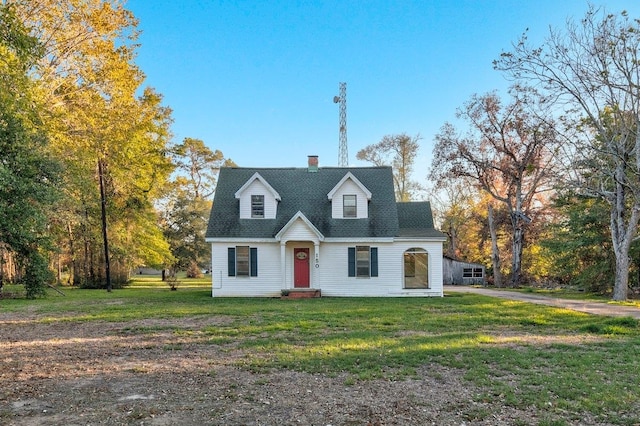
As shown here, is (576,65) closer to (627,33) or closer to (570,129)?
(627,33)

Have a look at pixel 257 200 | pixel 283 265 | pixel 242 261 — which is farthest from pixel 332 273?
pixel 257 200

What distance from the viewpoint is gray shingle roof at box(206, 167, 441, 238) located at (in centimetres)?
1936

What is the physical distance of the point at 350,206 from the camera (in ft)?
65.8

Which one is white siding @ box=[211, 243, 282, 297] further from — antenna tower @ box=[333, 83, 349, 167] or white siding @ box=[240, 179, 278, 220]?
antenna tower @ box=[333, 83, 349, 167]

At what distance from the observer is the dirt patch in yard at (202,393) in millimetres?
4371

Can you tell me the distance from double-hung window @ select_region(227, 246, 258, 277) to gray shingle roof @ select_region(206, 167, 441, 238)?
0.68 meters

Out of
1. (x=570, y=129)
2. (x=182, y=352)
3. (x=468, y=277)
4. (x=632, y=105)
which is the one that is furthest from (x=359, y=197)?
(x=468, y=277)

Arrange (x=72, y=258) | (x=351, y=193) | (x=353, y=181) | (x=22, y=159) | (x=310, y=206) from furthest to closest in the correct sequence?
(x=72, y=258)
(x=310, y=206)
(x=351, y=193)
(x=353, y=181)
(x=22, y=159)

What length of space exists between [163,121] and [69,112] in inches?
517

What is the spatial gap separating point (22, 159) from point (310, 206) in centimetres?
1176

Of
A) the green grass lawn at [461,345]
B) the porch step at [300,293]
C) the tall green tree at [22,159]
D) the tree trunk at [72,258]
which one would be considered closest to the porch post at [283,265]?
the porch step at [300,293]

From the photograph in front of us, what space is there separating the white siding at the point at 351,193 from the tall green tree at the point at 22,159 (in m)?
11.8

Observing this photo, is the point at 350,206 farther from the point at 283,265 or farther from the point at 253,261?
the point at 253,261

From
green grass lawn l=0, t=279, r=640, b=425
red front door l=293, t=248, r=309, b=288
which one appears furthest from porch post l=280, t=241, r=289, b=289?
green grass lawn l=0, t=279, r=640, b=425
